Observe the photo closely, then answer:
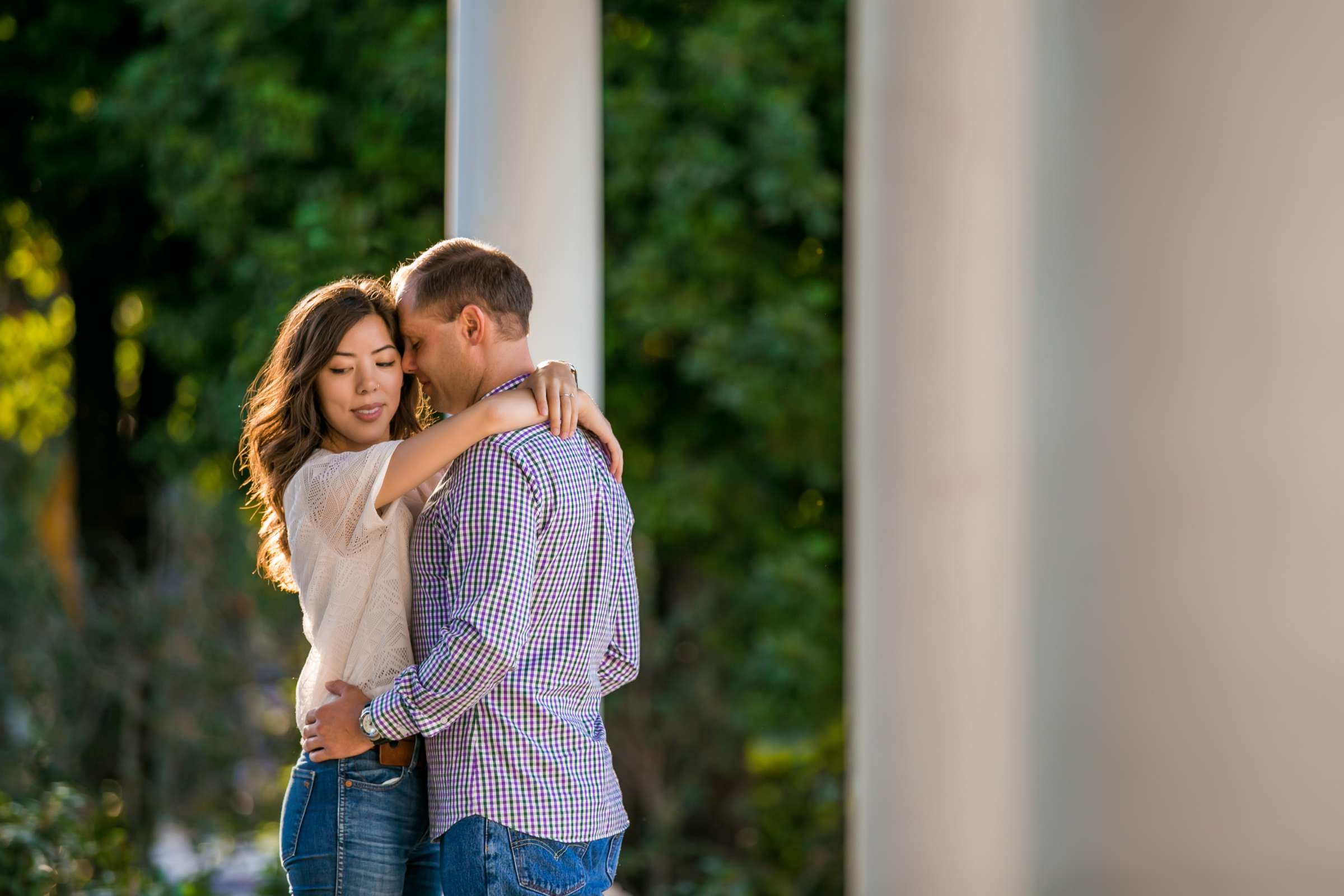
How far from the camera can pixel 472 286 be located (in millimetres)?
3057

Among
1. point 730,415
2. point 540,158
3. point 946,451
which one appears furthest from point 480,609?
point 730,415

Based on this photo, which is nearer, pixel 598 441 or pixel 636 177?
pixel 598 441

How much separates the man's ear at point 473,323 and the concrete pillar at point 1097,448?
3.06 ft

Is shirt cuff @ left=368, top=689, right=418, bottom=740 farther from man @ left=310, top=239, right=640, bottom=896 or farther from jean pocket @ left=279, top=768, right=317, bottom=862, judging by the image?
jean pocket @ left=279, top=768, right=317, bottom=862

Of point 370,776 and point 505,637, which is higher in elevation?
point 505,637

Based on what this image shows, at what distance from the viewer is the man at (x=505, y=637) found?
2.73m

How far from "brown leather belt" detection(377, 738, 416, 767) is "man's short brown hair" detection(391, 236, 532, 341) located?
0.85 metres

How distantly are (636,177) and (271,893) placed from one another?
14.9 ft

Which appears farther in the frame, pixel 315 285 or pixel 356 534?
pixel 315 285

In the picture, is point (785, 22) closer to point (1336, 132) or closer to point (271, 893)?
point (271, 893)

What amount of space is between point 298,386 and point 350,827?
91cm

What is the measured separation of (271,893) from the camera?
7.55 meters

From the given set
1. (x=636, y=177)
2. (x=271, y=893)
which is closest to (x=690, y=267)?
(x=636, y=177)

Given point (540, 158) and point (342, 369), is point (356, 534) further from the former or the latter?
point (540, 158)
